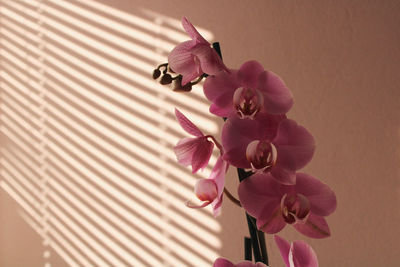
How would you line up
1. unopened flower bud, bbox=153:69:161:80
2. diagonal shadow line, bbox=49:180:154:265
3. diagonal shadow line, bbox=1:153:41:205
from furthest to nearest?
diagonal shadow line, bbox=1:153:41:205 → diagonal shadow line, bbox=49:180:154:265 → unopened flower bud, bbox=153:69:161:80

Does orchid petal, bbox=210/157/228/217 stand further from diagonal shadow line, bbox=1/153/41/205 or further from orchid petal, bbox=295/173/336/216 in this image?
diagonal shadow line, bbox=1/153/41/205

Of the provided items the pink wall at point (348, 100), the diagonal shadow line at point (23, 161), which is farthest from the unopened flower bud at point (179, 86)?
the diagonal shadow line at point (23, 161)

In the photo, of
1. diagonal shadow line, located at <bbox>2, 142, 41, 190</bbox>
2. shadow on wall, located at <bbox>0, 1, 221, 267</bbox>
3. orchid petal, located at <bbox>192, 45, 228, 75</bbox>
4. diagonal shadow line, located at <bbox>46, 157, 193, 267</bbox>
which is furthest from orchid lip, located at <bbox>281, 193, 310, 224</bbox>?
diagonal shadow line, located at <bbox>2, 142, 41, 190</bbox>

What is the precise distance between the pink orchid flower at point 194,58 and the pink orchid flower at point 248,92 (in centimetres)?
1

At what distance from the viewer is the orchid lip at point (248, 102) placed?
1.04 ft

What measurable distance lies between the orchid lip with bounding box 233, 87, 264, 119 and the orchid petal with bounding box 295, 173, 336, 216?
0.21 ft

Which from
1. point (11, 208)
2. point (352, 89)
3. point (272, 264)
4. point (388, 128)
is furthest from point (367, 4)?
point (11, 208)

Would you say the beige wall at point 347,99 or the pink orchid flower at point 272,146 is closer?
the pink orchid flower at point 272,146

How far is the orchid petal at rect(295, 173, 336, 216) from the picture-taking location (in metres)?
0.32

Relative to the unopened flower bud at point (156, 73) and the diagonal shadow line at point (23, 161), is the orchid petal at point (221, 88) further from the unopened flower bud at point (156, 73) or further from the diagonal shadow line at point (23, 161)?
the diagonal shadow line at point (23, 161)

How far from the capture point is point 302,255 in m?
0.34

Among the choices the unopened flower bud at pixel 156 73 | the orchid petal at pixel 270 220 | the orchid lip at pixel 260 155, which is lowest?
the orchid petal at pixel 270 220

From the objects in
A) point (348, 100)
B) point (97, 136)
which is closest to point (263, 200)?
point (348, 100)

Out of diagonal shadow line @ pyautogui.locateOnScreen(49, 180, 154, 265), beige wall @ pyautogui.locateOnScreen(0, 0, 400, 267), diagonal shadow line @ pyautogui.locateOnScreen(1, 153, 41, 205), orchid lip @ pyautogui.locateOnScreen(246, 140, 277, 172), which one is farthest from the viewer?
diagonal shadow line @ pyautogui.locateOnScreen(1, 153, 41, 205)
